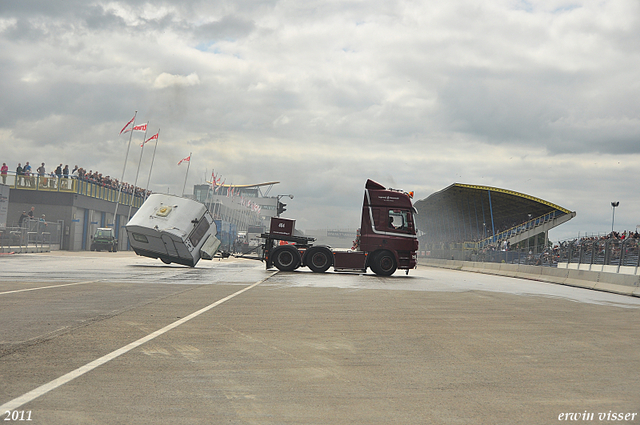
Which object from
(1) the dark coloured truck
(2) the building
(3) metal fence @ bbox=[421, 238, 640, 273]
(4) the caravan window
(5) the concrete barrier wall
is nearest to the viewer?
(5) the concrete barrier wall

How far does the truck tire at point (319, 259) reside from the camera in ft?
86.9

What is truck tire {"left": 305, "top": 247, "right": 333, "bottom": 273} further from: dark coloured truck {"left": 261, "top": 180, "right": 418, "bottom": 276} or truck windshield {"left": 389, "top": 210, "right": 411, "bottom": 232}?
truck windshield {"left": 389, "top": 210, "right": 411, "bottom": 232}

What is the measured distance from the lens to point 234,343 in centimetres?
790

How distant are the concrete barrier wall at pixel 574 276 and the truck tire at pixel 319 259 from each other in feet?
31.0

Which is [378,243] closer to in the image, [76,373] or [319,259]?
[319,259]

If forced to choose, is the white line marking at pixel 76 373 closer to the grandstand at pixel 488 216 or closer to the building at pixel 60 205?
the grandstand at pixel 488 216

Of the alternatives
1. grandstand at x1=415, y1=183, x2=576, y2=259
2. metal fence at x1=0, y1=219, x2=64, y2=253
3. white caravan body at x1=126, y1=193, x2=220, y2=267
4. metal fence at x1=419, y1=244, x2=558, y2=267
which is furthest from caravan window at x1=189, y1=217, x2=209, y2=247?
grandstand at x1=415, y1=183, x2=576, y2=259

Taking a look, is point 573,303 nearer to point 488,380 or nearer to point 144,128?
point 488,380

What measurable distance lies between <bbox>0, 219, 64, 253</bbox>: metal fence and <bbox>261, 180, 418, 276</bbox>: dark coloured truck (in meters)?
21.4

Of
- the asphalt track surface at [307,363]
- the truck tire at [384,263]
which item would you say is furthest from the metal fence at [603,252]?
the asphalt track surface at [307,363]

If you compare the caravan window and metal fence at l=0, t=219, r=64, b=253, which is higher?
the caravan window

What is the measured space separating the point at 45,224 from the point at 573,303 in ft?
137

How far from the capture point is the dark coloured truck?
26359 mm

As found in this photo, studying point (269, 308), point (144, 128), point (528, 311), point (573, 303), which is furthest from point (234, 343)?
point (144, 128)
